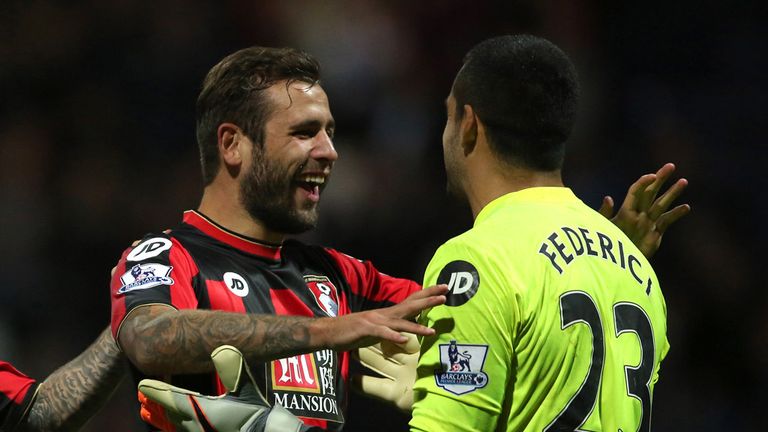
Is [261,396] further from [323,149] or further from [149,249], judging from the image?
[323,149]

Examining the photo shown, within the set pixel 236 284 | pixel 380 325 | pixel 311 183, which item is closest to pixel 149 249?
pixel 236 284

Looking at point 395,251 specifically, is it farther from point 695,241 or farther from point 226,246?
point 226,246

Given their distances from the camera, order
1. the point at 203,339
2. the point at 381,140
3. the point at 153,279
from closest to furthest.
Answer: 1. the point at 203,339
2. the point at 153,279
3. the point at 381,140

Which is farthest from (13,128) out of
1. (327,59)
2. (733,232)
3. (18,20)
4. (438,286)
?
(438,286)

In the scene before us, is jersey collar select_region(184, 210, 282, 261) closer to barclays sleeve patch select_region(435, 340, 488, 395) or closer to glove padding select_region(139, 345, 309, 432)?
glove padding select_region(139, 345, 309, 432)

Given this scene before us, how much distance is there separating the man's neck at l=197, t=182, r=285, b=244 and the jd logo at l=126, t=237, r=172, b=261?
0.30m

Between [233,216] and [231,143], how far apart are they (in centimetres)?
26

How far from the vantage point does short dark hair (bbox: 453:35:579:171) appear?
9.96ft

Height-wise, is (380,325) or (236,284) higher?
(380,325)

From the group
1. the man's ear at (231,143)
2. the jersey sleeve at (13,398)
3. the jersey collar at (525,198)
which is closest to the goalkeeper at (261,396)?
the jersey collar at (525,198)

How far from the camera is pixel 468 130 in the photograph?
312cm

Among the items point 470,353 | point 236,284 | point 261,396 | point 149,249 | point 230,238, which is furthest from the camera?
point 230,238

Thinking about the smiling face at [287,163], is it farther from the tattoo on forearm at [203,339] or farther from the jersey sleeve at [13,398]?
the jersey sleeve at [13,398]

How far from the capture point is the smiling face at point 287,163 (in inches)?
151
